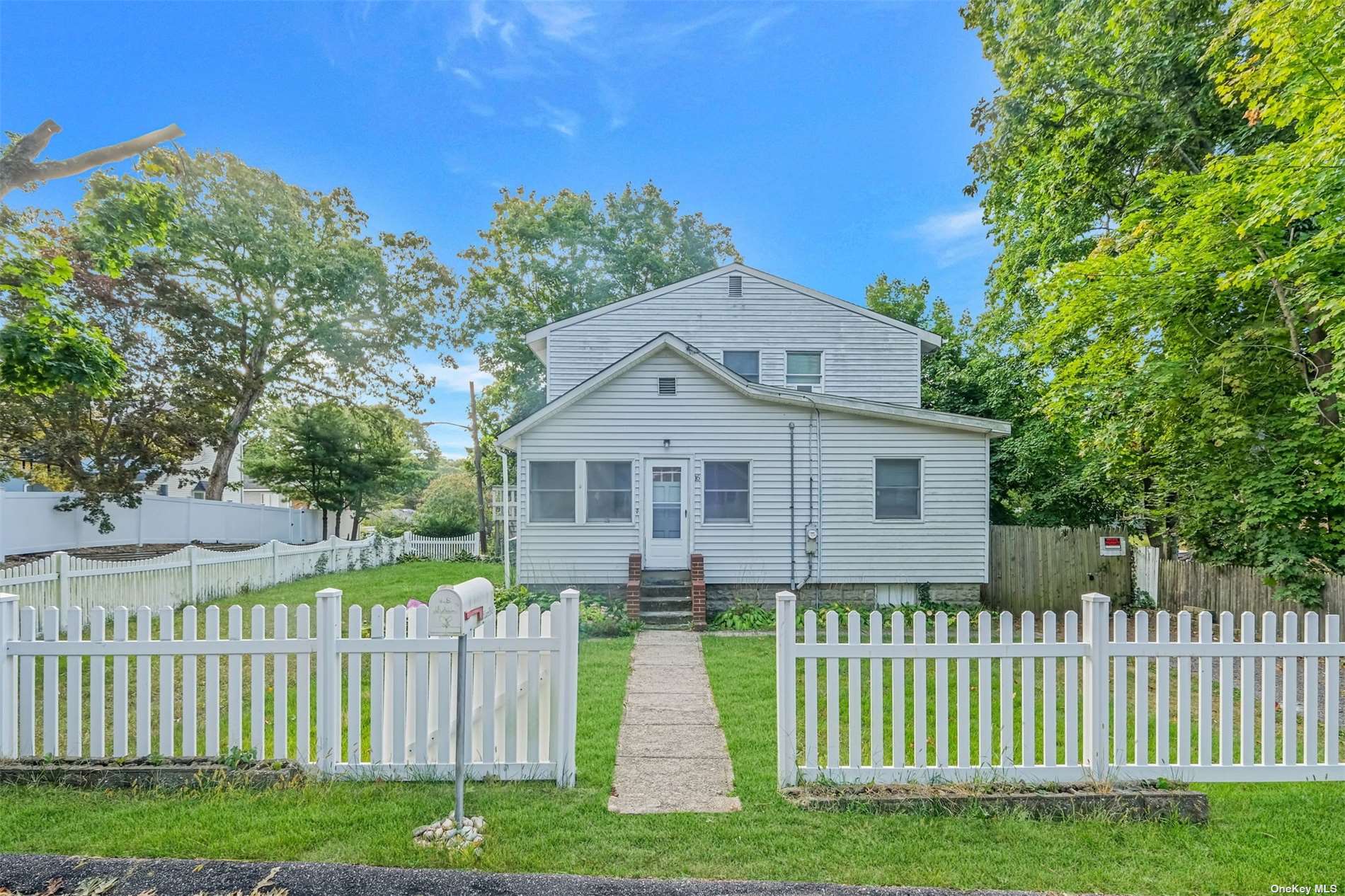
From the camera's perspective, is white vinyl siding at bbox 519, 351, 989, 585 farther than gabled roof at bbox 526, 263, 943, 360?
No

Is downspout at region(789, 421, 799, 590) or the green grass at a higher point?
downspout at region(789, 421, 799, 590)

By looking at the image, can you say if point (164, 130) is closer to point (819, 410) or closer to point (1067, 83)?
point (819, 410)

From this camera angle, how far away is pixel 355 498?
73.4 feet

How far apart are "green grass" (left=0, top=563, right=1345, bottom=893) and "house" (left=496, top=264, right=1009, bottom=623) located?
7.13 m

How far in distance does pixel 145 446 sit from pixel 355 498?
9034 mm

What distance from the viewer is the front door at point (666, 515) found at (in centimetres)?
1085

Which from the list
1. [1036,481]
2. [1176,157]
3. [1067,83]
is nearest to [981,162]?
[1067,83]

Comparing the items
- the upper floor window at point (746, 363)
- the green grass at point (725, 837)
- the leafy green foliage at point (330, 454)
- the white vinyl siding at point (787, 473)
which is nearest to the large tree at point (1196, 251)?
the white vinyl siding at point (787, 473)

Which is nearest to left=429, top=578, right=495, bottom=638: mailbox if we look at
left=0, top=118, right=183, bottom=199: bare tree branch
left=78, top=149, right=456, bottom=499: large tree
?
left=0, top=118, right=183, bottom=199: bare tree branch

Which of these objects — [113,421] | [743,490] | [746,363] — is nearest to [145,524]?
[113,421]

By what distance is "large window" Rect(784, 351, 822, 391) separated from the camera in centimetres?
1364

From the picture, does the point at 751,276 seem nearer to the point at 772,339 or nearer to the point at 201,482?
the point at 772,339

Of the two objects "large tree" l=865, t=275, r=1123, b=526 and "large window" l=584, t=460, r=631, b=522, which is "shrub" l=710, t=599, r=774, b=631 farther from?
"large tree" l=865, t=275, r=1123, b=526

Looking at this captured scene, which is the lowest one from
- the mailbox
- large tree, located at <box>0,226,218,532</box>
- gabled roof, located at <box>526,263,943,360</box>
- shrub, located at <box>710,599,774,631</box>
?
shrub, located at <box>710,599,774,631</box>
